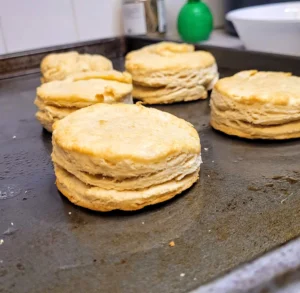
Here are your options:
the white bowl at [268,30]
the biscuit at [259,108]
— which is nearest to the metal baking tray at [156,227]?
the biscuit at [259,108]

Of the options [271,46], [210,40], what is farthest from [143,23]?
[271,46]

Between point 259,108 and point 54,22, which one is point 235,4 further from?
point 259,108

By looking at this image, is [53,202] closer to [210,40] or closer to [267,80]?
[267,80]

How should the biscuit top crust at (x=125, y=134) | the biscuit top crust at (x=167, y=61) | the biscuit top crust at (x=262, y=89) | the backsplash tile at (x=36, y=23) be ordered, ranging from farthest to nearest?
1. the backsplash tile at (x=36, y=23)
2. the biscuit top crust at (x=167, y=61)
3. the biscuit top crust at (x=262, y=89)
4. the biscuit top crust at (x=125, y=134)

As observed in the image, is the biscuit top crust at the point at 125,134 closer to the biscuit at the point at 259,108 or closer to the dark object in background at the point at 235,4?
the biscuit at the point at 259,108

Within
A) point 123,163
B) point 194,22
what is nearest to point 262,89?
point 123,163

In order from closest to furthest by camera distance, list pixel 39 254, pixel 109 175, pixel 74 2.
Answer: pixel 39 254, pixel 109 175, pixel 74 2
